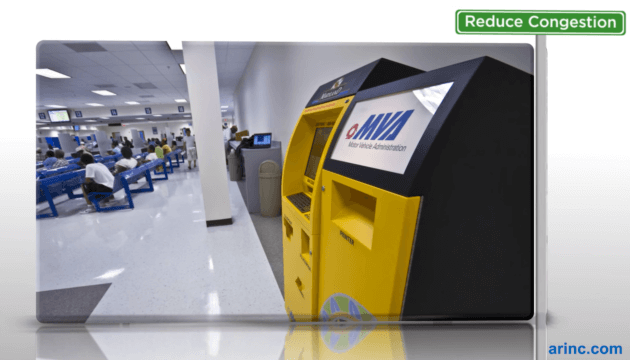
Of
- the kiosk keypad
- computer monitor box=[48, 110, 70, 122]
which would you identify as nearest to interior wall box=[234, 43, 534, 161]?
the kiosk keypad

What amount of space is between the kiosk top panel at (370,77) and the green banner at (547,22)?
0.31 meters

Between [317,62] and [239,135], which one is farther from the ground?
→ [317,62]

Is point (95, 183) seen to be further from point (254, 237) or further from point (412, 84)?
point (412, 84)

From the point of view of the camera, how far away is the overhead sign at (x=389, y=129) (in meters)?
0.70

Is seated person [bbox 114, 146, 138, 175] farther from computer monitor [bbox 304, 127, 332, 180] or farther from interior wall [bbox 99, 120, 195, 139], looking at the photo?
interior wall [bbox 99, 120, 195, 139]

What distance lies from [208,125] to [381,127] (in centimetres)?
281

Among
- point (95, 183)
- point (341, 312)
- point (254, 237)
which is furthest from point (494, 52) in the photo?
point (95, 183)

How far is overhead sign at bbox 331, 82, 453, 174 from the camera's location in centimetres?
70

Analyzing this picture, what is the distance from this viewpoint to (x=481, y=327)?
3.09 feet

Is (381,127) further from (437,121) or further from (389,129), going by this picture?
(437,121)

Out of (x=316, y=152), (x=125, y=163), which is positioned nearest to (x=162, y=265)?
(x=316, y=152)

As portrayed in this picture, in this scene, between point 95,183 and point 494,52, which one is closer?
point 494,52

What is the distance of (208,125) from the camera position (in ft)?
10.4

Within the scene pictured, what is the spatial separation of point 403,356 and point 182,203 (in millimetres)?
4514
